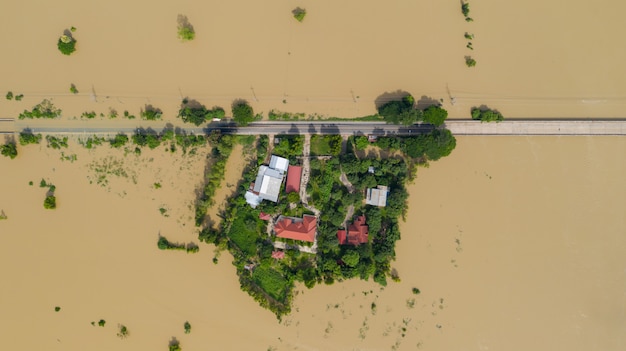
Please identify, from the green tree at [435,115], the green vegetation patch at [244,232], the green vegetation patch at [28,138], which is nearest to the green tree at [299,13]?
the green tree at [435,115]

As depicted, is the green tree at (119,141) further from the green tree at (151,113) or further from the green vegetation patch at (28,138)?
the green vegetation patch at (28,138)

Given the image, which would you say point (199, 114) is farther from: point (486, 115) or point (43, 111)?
point (486, 115)

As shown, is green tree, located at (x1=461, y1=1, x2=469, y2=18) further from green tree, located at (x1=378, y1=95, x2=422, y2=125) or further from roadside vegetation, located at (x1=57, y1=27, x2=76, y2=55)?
roadside vegetation, located at (x1=57, y1=27, x2=76, y2=55)

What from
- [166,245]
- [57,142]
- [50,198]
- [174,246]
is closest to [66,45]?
[57,142]

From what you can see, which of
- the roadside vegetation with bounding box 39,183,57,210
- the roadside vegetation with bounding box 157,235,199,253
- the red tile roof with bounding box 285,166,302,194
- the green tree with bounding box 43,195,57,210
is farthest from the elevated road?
the roadside vegetation with bounding box 157,235,199,253

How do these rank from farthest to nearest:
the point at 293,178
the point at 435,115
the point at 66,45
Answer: the point at 66,45
the point at 293,178
the point at 435,115
